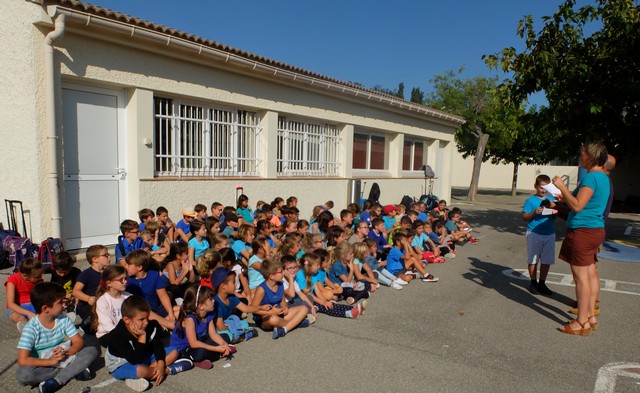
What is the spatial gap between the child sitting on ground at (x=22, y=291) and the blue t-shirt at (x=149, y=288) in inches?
35.1

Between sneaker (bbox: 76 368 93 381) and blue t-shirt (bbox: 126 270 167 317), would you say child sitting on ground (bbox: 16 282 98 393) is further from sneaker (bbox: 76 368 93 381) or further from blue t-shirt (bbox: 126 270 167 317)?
blue t-shirt (bbox: 126 270 167 317)

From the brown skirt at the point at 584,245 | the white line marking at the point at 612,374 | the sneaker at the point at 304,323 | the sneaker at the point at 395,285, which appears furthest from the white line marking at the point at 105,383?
the brown skirt at the point at 584,245

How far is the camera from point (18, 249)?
6445 mm

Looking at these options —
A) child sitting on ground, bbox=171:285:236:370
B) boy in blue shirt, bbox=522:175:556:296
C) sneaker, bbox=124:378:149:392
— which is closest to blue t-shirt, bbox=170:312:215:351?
child sitting on ground, bbox=171:285:236:370

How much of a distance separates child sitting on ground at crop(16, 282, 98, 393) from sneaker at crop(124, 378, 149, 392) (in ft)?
1.38

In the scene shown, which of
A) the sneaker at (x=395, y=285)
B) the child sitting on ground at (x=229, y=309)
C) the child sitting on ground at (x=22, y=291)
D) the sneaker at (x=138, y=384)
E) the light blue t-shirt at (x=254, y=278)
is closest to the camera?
the sneaker at (x=138, y=384)

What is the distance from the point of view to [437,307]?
19.6ft

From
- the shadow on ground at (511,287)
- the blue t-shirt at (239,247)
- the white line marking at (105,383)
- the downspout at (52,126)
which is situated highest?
the downspout at (52,126)

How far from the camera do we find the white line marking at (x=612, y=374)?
3777 mm

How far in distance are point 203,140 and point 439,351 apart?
6663 mm

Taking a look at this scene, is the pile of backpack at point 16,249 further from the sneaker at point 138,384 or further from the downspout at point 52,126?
the sneaker at point 138,384

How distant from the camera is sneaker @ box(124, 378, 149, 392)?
11.5 feet

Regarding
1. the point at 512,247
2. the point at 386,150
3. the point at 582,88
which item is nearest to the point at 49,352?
the point at 512,247

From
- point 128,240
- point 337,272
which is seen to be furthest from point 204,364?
point 128,240
